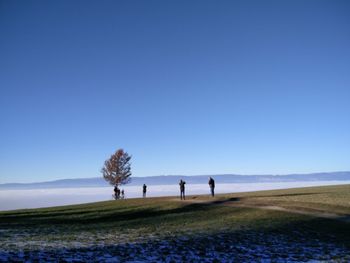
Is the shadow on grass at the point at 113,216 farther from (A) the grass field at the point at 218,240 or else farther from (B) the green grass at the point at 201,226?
(A) the grass field at the point at 218,240

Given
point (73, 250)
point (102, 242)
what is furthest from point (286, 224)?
point (73, 250)

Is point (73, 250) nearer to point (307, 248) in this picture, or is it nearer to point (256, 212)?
point (307, 248)

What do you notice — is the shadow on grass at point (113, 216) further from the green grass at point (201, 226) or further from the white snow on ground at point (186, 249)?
the white snow on ground at point (186, 249)

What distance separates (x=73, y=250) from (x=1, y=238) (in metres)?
7.38

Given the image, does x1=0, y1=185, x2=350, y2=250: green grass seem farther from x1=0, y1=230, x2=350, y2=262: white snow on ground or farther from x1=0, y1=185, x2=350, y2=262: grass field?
x1=0, y1=230, x2=350, y2=262: white snow on ground

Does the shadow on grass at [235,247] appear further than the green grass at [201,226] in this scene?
No

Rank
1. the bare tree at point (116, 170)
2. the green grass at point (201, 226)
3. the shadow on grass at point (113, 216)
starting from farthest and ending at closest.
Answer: the bare tree at point (116, 170), the shadow on grass at point (113, 216), the green grass at point (201, 226)

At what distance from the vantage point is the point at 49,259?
13164mm

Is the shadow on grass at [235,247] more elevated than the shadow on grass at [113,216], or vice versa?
the shadow on grass at [113,216]

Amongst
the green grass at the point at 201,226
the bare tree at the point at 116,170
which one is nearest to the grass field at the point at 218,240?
the green grass at the point at 201,226

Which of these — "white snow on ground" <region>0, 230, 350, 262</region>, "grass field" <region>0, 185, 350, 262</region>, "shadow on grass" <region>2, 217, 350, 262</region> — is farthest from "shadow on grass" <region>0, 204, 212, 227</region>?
"shadow on grass" <region>2, 217, 350, 262</region>

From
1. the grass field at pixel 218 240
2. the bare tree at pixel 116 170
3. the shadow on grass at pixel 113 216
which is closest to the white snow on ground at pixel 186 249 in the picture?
the grass field at pixel 218 240

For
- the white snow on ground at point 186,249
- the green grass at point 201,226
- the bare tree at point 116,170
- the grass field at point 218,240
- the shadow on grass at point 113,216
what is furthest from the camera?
the bare tree at point 116,170

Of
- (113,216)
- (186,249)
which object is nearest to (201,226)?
(186,249)
